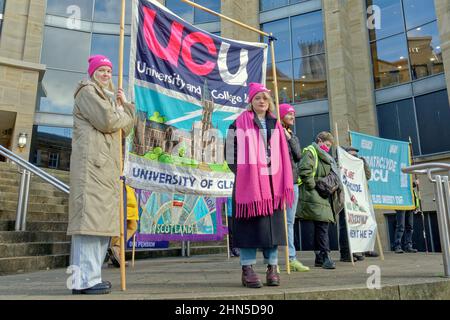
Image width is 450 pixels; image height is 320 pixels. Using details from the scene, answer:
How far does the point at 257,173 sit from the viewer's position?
343 centimetres

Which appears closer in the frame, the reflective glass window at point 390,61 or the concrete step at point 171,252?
the concrete step at point 171,252

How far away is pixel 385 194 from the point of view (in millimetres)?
7465

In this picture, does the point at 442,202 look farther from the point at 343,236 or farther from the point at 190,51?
the point at 190,51

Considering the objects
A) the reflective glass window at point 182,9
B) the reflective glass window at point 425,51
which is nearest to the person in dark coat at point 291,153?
the reflective glass window at point 425,51


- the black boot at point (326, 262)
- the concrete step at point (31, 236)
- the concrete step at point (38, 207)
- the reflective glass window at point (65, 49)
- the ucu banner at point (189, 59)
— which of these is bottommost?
the black boot at point (326, 262)

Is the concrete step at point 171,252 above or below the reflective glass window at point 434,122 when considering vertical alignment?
below

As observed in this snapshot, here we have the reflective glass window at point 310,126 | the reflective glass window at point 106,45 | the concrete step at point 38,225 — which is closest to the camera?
the concrete step at point 38,225

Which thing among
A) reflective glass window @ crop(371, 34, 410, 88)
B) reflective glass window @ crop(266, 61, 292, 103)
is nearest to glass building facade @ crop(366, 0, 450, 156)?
reflective glass window @ crop(371, 34, 410, 88)

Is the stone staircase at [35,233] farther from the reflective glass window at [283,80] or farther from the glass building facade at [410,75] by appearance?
the glass building facade at [410,75]

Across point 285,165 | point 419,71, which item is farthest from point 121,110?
point 419,71

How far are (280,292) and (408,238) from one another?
702 centimetres

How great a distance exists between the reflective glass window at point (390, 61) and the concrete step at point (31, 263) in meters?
14.2

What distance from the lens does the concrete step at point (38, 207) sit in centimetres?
658

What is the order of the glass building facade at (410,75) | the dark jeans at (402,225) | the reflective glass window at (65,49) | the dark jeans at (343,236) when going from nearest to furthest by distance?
the dark jeans at (343,236) < the dark jeans at (402,225) < the glass building facade at (410,75) < the reflective glass window at (65,49)
